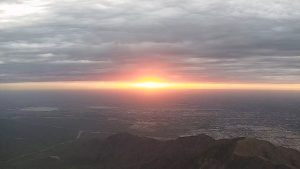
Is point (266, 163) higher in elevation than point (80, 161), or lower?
higher

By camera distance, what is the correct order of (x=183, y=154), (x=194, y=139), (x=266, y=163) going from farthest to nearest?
(x=194, y=139), (x=183, y=154), (x=266, y=163)

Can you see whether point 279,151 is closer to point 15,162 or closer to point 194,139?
point 194,139

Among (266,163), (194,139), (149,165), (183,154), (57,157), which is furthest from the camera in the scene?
(57,157)

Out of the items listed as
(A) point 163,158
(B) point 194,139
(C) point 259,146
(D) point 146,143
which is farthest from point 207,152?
(D) point 146,143

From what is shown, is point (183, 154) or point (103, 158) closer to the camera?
point (183, 154)

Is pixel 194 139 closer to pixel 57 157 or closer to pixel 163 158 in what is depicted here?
pixel 163 158

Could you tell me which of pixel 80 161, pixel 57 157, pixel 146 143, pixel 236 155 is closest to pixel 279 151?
pixel 236 155
